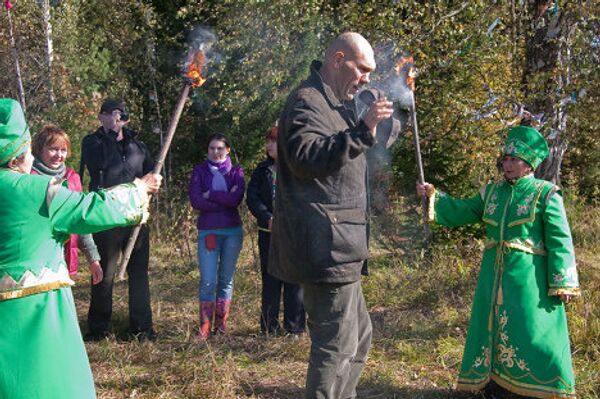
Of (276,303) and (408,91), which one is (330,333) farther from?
(276,303)

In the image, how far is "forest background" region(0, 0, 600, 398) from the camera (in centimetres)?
473

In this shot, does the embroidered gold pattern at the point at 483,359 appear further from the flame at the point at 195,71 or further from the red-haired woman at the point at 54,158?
the red-haired woman at the point at 54,158

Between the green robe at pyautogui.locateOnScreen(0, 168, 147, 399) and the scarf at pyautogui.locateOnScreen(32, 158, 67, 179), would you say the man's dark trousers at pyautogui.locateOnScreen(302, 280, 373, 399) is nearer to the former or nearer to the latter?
the green robe at pyautogui.locateOnScreen(0, 168, 147, 399)

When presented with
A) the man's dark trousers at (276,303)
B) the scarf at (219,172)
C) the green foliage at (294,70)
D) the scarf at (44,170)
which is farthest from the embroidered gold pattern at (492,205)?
the scarf at (44,170)

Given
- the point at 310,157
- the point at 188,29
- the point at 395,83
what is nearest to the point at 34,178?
the point at 310,157

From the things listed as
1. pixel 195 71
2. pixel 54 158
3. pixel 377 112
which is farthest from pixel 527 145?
pixel 54 158

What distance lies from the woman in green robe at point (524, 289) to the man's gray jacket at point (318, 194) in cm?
111

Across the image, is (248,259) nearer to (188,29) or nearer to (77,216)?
(188,29)

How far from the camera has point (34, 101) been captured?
45.2ft

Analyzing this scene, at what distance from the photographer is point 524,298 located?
390cm

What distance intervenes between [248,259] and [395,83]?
4.03m

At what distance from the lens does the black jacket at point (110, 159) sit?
5.26 metres

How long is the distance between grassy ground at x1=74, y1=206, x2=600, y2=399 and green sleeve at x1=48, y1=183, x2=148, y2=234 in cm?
165

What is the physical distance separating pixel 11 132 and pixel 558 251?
2.98 m
